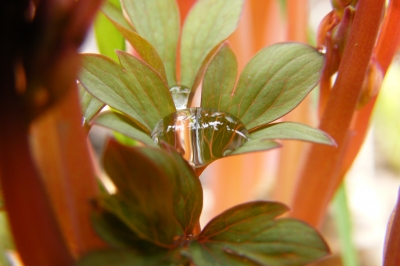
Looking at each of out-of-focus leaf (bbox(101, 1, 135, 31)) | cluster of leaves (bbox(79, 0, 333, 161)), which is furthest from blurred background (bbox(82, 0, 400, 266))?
cluster of leaves (bbox(79, 0, 333, 161))

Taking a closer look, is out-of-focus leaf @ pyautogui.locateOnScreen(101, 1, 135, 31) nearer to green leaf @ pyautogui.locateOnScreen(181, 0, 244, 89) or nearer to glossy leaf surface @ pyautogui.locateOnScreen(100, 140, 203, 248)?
green leaf @ pyautogui.locateOnScreen(181, 0, 244, 89)

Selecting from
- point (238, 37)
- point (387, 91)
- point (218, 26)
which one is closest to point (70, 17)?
point (218, 26)

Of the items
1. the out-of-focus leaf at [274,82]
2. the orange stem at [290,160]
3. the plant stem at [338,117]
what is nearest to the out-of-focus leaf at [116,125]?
the out-of-focus leaf at [274,82]

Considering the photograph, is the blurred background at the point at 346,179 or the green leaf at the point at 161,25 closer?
the green leaf at the point at 161,25

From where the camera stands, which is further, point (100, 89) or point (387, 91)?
point (387, 91)

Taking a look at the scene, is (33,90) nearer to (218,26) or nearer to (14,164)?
(14,164)

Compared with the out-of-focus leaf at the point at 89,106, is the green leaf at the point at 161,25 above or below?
above

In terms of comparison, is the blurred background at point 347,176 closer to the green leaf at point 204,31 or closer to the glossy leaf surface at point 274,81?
the green leaf at point 204,31
